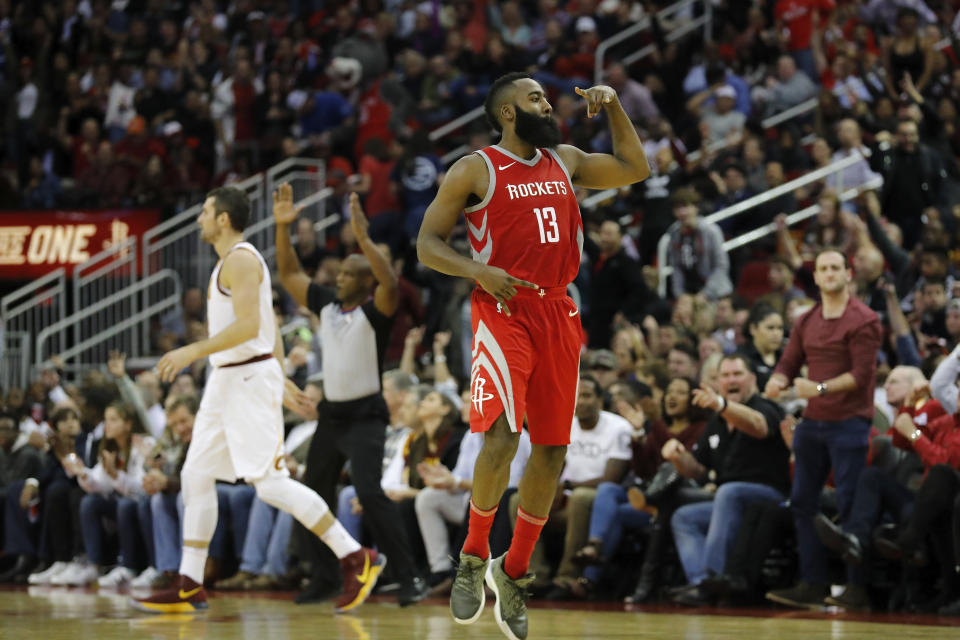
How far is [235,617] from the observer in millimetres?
7961

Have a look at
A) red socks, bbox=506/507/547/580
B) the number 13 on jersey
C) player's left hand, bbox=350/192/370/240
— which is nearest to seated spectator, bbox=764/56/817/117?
player's left hand, bbox=350/192/370/240

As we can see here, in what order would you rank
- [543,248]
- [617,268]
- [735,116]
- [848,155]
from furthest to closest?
[735,116] < [848,155] < [617,268] < [543,248]

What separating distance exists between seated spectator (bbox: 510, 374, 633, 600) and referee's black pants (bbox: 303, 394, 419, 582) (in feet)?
2.89

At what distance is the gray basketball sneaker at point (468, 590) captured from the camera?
609cm

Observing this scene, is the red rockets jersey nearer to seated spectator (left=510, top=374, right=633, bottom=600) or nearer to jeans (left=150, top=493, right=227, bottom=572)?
seated spectator (left=510, top=374, right=633, bottom=600)

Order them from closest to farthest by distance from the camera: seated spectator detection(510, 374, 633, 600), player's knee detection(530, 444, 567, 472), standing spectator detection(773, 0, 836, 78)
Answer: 1. player's knee detection(530, 444, 567, 472)
2. seated spectator detection(510, 374, 633, 600)
3. standing spectator detection(773, 0, 836, 78)

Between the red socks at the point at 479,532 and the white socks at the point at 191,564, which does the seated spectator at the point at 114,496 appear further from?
the red socks at the point at 479,532

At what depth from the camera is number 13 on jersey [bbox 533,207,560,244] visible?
20.2 feet

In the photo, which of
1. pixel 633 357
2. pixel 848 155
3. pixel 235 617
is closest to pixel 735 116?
pixel 848 155

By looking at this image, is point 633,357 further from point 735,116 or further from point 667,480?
point 735,116

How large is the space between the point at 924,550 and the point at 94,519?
642 centimetres

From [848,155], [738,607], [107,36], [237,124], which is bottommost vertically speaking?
[738,607]

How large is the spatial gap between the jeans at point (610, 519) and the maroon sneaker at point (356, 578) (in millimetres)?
1558

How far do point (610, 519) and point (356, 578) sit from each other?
178cm
